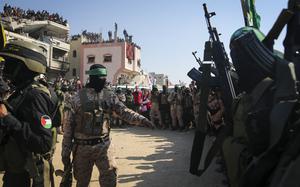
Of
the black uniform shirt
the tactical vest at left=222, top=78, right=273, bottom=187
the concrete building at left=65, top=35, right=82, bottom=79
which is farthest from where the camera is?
the concrete building at left=65, top=35, right=82, bottom=79

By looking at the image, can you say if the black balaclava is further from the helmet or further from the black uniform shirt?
the black uniform shirt

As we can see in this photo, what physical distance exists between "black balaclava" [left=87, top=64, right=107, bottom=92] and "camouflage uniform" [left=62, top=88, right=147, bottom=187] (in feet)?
0.21

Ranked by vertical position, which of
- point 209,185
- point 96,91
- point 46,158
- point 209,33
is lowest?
point 209,185

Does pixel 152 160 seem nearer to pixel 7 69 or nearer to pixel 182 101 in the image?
pixel 7 69

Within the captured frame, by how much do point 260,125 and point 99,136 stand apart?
241 centimetres

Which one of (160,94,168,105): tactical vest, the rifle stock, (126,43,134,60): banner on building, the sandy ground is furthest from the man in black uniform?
(126,43,134,60): banner on building

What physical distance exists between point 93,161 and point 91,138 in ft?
0.88

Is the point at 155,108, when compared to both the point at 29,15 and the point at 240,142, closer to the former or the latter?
the point at 240,142

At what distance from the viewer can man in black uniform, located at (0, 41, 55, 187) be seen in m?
2.32

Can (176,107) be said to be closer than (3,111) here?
No

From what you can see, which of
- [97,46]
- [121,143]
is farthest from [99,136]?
[97,46]

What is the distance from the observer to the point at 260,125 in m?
1.78

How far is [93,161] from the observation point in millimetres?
3846

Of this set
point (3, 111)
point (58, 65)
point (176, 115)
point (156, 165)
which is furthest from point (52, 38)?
point (3, 111)
